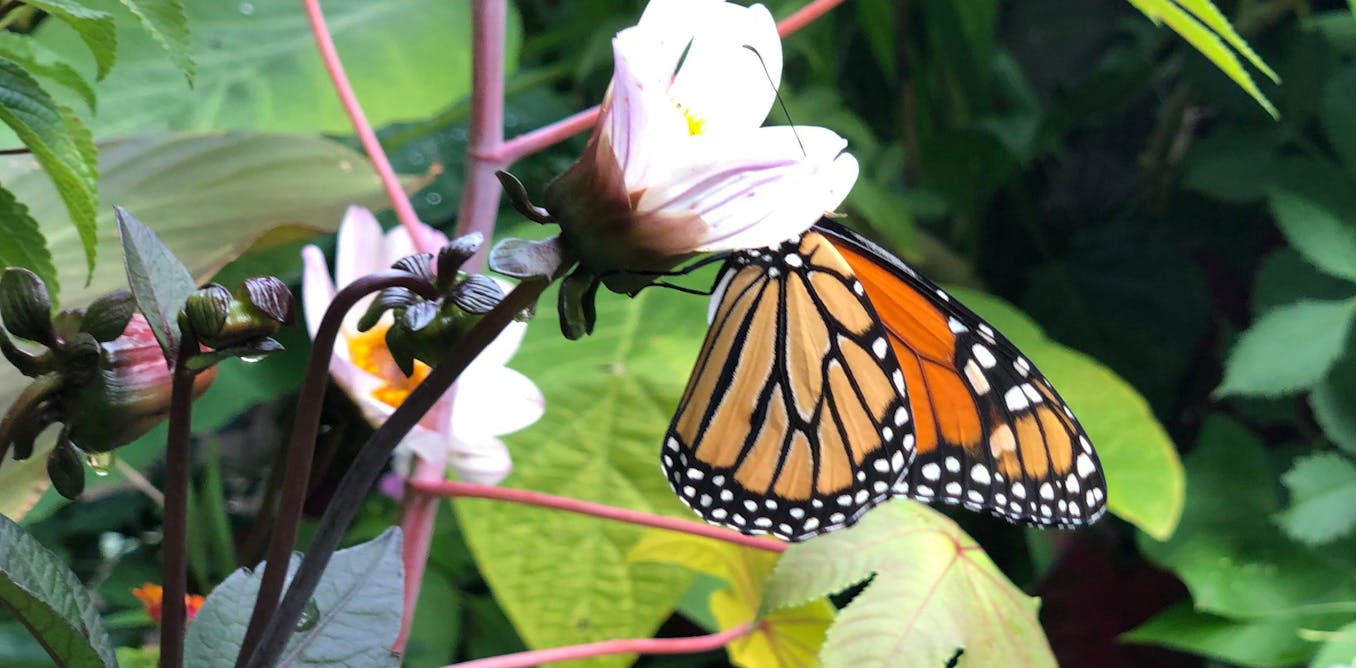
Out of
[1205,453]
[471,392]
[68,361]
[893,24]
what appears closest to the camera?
[68,361]

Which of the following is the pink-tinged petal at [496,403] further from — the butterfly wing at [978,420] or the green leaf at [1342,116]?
the green leaf at [1342,116]

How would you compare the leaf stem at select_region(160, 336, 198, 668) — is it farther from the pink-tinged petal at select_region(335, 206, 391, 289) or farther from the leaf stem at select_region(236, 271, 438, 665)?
the pink-tinged petal at select_region(335, 206, 391, 289)

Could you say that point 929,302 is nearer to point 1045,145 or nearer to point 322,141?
point 322,141

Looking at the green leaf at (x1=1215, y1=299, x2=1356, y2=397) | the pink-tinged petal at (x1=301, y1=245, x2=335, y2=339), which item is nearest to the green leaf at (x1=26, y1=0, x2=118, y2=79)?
the pink-tinged petal at (x1=301, y1=245, x2=335, y2=339)

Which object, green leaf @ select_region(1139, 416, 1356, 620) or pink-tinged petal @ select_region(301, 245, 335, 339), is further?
green leaf @ select_region(1139, 416, 1356, 620)

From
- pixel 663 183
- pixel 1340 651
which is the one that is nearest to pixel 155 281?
pixel 663 183

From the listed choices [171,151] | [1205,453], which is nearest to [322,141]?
[171,151]
